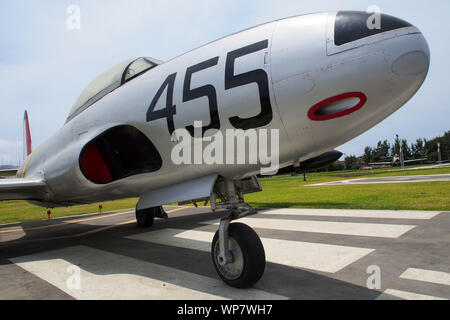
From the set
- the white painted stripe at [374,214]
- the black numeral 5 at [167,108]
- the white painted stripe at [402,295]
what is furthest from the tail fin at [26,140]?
the white painted stripe at [402,295]

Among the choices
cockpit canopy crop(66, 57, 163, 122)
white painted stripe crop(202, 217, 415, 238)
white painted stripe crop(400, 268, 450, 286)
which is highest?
cockpit canopy crop(66, 57, 163, 122)

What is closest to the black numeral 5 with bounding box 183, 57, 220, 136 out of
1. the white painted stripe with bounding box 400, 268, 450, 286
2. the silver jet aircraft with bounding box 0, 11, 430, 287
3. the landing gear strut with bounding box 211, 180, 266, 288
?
the silver jet aircraft with bounding box 0, 11, 430, 287

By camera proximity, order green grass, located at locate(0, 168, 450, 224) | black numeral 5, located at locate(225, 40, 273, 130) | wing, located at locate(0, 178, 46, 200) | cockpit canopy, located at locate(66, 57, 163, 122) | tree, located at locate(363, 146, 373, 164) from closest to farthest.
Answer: black numeral 5, located at locate(225, 40, 273, 130), cockpit canopy, located at locate(66, 57, 163, 122), wing, located at locate(0, 178, 46, 200), green grass, located at locate(0, 168, 450, 224), tree, located at locate(363, 146, 373, 164)

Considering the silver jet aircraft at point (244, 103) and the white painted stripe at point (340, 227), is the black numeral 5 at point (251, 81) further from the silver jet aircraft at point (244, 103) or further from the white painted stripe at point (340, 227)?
the white painted stripe at point (340, 227)

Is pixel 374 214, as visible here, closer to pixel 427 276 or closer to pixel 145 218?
pixel 427 276

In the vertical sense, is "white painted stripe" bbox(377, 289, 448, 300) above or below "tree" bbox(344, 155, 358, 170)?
below

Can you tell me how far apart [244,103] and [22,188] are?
5.57 metres

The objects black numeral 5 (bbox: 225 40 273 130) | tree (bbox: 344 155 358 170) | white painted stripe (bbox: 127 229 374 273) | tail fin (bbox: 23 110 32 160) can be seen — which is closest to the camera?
black numeral 5 (bbox: 225 40 273 130)

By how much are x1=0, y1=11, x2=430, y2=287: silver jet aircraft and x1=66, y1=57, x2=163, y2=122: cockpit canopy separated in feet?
0.09

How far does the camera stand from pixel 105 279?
Answer: 382cm

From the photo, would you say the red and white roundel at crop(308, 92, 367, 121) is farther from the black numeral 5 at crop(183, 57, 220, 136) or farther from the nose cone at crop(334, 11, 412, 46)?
the black numeral 5 at crop(183, 57, 220, 136)

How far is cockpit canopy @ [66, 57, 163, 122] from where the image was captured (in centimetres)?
462

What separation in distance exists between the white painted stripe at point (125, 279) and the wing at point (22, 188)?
145 cm
